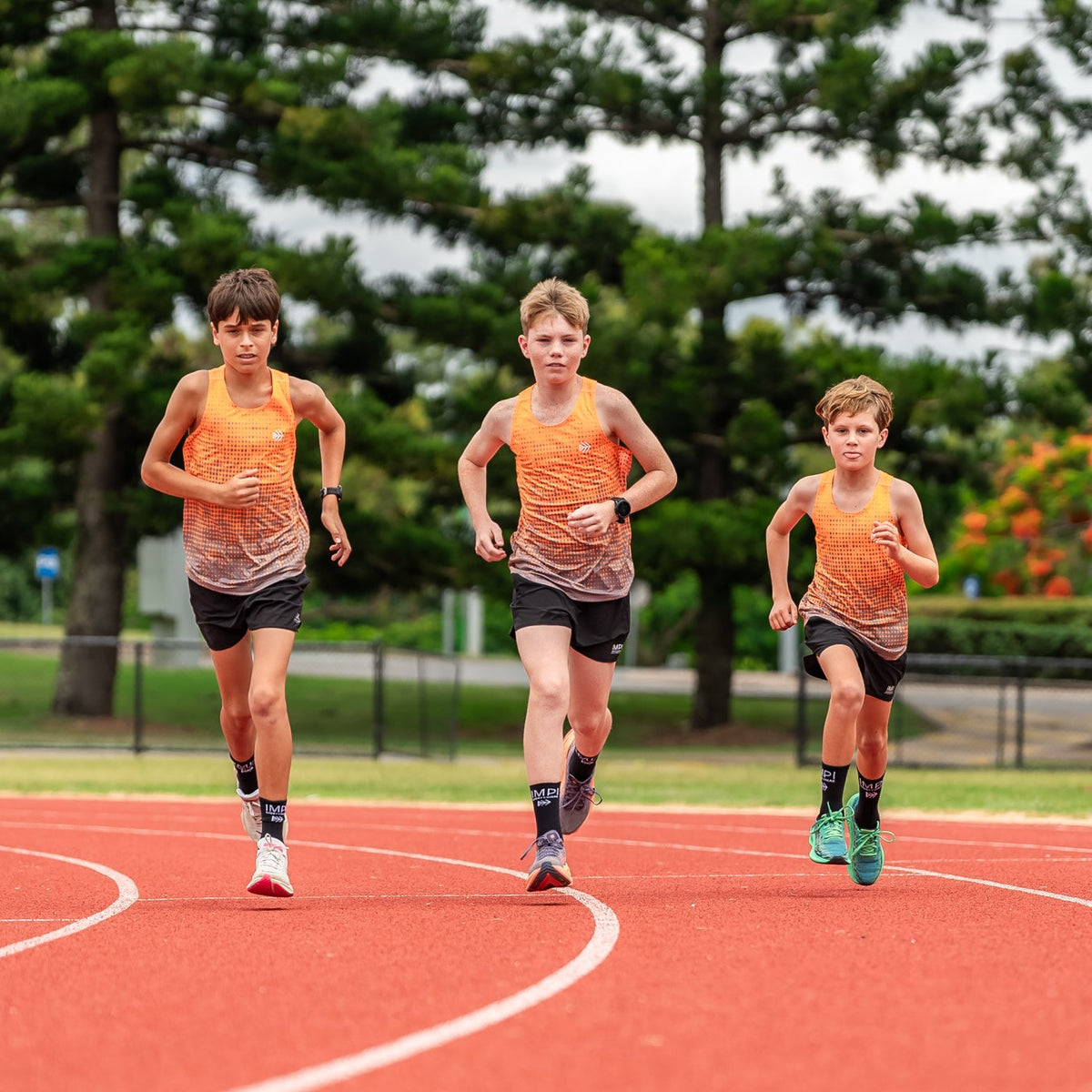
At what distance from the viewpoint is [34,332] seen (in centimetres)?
2950

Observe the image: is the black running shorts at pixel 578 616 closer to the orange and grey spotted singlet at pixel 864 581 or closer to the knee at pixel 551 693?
the knee at pixel 551 693

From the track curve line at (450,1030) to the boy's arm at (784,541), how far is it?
1894 mm

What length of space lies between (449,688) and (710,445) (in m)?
7.67

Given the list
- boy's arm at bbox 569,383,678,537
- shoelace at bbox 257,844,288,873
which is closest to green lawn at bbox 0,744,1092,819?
boy's arm at bbox 569,383,678,537

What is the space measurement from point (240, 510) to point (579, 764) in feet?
6.77

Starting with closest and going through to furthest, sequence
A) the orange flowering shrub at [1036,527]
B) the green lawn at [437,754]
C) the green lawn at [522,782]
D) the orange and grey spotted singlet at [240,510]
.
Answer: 1. the orange and grey spotted singlet at [240,510]
2. the green lawn at [522,782]
3. the green lawn at [437,754]
4. the orange flowering shrub at [1036,527]

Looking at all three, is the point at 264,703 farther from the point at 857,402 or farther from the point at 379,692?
the point at 379,692

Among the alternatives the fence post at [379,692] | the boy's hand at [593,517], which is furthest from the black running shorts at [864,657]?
the fence post at [379,692]

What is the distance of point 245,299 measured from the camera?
291 inches

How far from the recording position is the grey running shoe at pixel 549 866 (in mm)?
7117

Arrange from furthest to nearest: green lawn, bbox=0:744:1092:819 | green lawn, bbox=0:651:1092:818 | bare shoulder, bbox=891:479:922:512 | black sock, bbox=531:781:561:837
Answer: green lawn, bbox=0:651:1092:818, green lawn, bbox=0:744:1092:819, bare shoulder, bbox=891:479:922:512, black sock, bbox=531:781:561:837

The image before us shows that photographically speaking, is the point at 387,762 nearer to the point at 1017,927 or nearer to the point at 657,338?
the point at 657,338

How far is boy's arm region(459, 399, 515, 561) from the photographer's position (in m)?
7.61

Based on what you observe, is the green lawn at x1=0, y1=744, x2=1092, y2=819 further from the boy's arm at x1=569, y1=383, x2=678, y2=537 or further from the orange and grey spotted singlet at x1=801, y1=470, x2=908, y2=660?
the boy's arm at x1=569, y1=383, x2=678, y2=537
